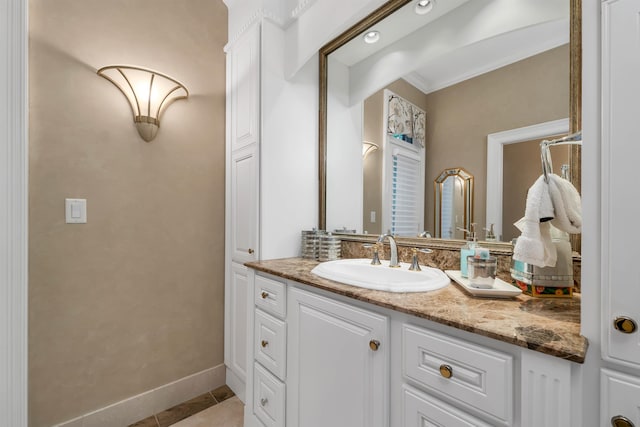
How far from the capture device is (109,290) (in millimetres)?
1512

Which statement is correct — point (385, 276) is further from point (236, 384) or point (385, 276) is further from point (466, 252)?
point (236, 384)

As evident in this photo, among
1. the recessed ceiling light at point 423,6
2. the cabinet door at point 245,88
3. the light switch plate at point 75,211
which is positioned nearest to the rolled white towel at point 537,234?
the recessed ceiling light at point 423,6

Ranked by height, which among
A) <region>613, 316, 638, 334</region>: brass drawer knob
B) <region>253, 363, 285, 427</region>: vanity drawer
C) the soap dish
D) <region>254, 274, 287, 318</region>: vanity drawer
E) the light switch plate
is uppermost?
the light switch plate

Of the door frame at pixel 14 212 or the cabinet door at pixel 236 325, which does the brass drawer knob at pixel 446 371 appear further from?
the door frame at pixel 14 212

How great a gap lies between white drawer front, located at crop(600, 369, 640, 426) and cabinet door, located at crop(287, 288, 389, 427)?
46 centimetres

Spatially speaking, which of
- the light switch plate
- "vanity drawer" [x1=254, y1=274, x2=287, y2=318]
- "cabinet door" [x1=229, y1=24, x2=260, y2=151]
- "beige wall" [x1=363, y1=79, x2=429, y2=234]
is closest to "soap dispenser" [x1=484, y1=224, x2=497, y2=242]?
"beige wall" [x1=363, y1=79, x2=429, y2=234]

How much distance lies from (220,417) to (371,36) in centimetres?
237

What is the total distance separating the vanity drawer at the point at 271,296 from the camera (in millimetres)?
1229

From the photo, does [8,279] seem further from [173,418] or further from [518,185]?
[518,185]

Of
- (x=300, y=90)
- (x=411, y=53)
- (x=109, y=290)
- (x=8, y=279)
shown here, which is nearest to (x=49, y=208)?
(x=8, y=279)

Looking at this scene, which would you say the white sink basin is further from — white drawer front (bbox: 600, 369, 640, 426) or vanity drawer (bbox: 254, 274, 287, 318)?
white drawer front (bbox: 600, 369, 640, 426)

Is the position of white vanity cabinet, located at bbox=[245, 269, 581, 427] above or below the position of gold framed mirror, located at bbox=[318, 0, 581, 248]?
below

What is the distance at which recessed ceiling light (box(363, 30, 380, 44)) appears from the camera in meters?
1.55

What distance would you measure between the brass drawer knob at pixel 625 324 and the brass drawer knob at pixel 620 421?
159mm
